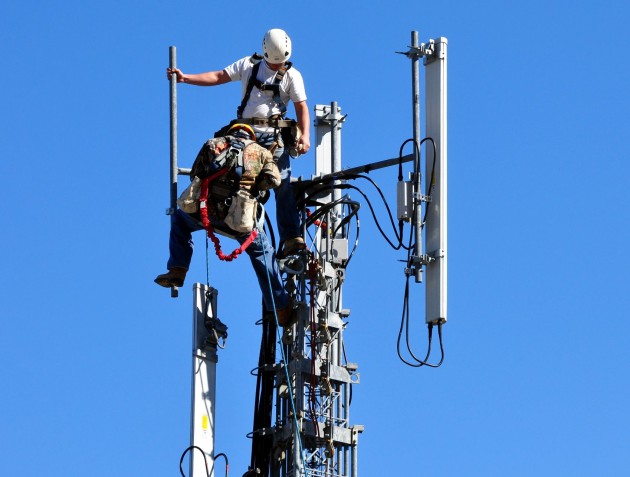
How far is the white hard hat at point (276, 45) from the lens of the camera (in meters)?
32.4

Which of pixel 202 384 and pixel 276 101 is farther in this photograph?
pixel 276 101

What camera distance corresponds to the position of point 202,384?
31.7 metres

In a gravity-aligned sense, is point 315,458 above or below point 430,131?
below

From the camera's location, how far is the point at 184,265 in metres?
32.5

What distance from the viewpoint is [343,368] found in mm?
32312

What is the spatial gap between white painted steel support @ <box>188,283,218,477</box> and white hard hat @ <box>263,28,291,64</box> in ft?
9.10

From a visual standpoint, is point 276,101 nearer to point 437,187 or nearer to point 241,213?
point 241,213

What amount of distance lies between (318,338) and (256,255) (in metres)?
1.21

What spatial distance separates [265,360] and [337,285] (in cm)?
122

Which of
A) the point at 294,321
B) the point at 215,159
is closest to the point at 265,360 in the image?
the point at 294,321

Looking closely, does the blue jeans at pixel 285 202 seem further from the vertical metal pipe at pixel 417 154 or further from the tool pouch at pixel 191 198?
the vertical metal pipe at pixel 417 154

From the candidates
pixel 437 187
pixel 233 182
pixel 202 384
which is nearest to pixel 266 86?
pixel 233 182
